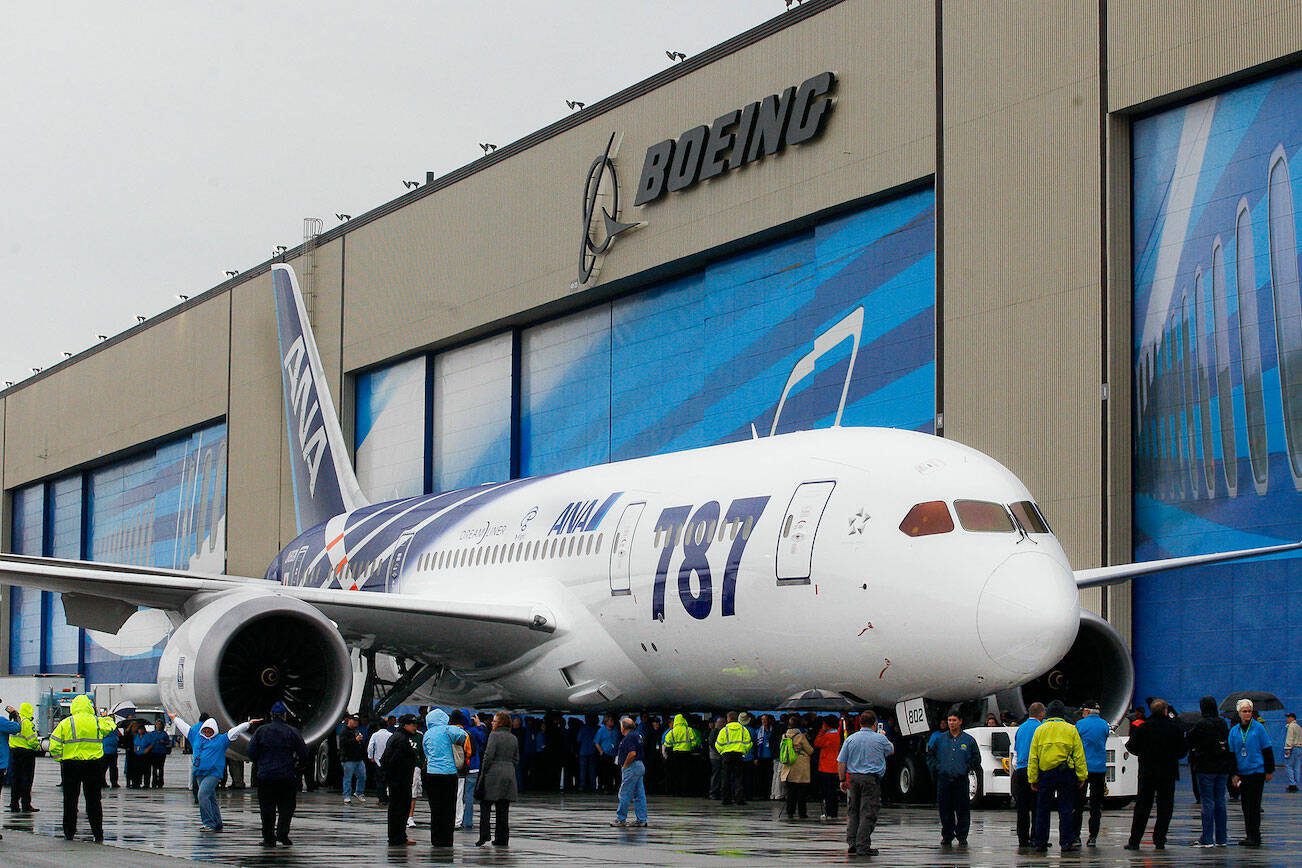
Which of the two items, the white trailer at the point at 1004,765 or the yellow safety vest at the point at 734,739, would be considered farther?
the yellow safety vest at the point at 734,739

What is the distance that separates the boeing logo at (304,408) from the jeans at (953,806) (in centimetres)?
2063

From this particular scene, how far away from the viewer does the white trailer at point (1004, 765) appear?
56.1ft

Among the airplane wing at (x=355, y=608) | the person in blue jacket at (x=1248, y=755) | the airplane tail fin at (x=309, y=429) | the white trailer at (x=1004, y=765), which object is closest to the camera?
the person in blue jacket at (x=1248, y=755)

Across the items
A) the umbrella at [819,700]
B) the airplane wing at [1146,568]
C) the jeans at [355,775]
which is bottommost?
the jeans at [355,775]

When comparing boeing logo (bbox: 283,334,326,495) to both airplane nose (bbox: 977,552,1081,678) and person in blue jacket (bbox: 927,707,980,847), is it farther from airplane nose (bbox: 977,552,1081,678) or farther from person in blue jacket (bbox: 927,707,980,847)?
person in blue jacket (bbox: 927,707,980,847)

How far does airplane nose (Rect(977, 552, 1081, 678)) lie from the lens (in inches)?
607

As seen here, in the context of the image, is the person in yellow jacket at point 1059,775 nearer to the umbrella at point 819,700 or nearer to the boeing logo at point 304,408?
the umbrella at point 819,700

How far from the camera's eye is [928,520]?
642 inches

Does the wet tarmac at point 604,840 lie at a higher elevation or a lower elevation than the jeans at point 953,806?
lower

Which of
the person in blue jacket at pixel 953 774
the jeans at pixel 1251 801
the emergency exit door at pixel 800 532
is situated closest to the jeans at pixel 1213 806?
the jeans at pixel 1251 801

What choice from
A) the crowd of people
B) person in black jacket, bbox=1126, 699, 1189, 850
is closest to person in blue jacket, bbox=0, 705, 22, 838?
the crowd of people


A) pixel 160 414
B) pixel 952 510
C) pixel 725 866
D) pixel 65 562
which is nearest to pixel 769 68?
pixel 65 562

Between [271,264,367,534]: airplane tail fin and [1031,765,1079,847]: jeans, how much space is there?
64.7 ft

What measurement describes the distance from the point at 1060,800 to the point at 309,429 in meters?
21.8
